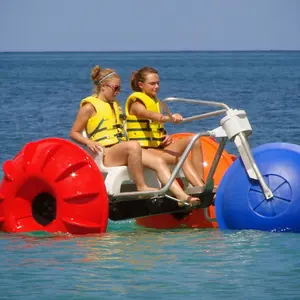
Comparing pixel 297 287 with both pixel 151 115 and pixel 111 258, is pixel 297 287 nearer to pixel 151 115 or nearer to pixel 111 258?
pixel 111 258

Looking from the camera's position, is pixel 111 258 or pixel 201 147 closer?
pixel 111 258

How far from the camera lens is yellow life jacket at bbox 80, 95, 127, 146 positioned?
11.0 meters

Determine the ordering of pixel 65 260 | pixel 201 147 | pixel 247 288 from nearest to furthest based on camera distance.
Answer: pixel 247 288 < pixel 65 260 < pixel 201 147

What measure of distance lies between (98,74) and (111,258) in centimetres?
195

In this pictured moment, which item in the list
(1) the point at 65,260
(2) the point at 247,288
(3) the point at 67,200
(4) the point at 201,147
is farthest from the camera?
(4) the point at 201,147

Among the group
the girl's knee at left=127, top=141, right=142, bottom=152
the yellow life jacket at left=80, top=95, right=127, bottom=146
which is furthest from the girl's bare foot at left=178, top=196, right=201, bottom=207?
the yellow life jacket at left=80, top=95, right=127, bottom=146

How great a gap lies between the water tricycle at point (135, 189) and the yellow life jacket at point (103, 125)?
274 mm

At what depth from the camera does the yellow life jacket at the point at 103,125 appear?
11.0m

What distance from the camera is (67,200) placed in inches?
418

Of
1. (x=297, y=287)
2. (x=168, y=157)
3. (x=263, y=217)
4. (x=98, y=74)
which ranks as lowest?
(x=297, y=287)

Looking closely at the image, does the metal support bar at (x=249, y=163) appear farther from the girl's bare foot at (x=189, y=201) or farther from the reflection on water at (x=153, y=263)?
the girl's bare foot at (x=189, y=201)

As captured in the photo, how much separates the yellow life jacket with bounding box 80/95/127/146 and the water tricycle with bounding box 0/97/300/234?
0.27 metres

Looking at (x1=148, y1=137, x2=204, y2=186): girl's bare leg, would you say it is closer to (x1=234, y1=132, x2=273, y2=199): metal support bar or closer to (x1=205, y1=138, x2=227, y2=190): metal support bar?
(x1=205, y1=138, x2=227, y2=190): metal support bar

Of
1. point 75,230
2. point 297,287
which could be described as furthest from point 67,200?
point 297,287
